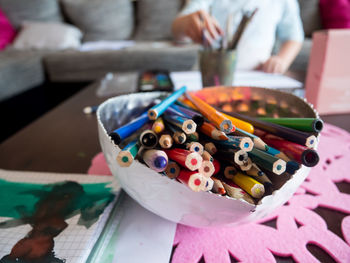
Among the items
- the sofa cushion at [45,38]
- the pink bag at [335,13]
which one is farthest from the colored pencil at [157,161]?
the pink bag at [335,13]

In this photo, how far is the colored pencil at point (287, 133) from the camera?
0.17 metres

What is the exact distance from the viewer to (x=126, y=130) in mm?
214

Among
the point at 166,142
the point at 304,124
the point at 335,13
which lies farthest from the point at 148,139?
the point at 335,13

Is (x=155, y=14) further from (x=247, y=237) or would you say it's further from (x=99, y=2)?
(x=247, y=237)

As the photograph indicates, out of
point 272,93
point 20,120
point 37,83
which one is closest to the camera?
point 272,93

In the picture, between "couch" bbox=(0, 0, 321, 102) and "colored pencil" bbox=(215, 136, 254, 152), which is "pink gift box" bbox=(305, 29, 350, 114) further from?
"couch" bbox=(0, 0, 321, 102)

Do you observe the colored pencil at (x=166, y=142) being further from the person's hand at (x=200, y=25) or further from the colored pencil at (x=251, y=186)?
the person's hand at (x=200, y=25)

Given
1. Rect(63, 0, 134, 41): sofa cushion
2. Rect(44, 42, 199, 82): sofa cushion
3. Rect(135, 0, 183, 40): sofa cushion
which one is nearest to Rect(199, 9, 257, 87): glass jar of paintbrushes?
Rect(44, 42, 199, 82): sofa cushion

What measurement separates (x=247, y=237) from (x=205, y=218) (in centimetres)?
7

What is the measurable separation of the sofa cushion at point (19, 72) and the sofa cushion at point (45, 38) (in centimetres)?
10

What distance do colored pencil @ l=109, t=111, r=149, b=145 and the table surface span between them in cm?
13

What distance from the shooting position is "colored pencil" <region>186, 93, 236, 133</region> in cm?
18

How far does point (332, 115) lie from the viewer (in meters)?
0.48

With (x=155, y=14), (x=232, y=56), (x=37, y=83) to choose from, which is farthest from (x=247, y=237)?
(x=155, y=14)
